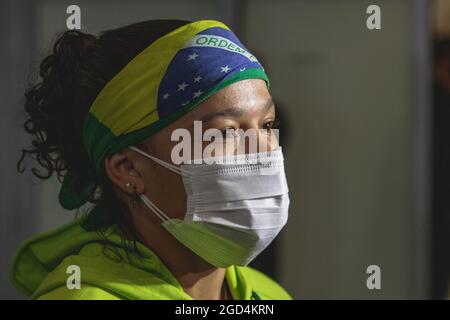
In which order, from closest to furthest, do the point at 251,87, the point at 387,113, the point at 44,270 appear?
the point at 251,87 < the point at 44,270 < the point at 387,113

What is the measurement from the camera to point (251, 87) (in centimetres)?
214

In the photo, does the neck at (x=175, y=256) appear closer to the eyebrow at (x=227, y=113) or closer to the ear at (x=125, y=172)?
the ear at (x=125, y=172)

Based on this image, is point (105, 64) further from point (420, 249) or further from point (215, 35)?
point (420, 249)

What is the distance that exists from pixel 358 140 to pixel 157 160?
1633mm

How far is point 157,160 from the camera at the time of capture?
218 cm

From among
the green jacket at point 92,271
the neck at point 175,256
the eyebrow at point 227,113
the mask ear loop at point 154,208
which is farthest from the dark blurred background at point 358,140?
the eyebrow at point 227,113

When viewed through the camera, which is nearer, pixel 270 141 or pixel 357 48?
pixel 270 141

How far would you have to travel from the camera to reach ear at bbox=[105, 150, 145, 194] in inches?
86.7

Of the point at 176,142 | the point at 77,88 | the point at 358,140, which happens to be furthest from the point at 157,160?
the point at 358,140

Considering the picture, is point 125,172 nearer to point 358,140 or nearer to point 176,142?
point 176,142

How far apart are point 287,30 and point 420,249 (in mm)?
1262

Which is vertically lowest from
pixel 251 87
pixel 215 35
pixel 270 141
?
pixel 270 141

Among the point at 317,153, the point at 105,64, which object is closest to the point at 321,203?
the point at 317,153

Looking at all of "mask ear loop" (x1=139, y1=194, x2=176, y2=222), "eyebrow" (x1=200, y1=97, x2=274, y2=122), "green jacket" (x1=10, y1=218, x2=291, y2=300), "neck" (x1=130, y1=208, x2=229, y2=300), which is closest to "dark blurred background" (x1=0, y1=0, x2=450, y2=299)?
"green jacket" (x1=10, y1=218, x2=291, y2=300)
